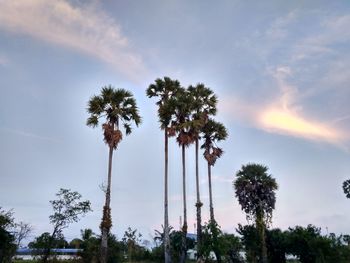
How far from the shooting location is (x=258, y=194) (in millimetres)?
51375

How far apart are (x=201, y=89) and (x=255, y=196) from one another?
15.9 metres

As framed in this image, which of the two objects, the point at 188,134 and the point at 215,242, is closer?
the point at 215,242

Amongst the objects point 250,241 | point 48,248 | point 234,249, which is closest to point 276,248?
point 250,241

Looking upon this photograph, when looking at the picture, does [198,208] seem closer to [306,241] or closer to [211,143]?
[211,143]

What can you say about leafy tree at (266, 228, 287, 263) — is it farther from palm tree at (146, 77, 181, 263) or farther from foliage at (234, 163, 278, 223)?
palm tree at (146, 77, 181, 263)

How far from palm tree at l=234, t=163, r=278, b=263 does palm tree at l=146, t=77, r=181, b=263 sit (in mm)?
14394

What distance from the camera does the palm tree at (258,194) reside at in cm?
5078

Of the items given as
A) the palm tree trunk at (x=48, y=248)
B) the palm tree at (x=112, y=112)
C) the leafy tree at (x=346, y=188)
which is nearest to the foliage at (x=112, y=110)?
the palm tree at (x=112, y=112)

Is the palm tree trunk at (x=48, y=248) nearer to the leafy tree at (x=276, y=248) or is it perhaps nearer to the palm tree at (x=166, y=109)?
the palm tree at (x=166, y=109)

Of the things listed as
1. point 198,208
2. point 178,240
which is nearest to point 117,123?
point 198,208

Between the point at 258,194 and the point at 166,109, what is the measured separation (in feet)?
59.0

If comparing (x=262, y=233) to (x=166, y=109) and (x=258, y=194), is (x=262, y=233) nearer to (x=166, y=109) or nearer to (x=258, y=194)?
(x=258, y=194)

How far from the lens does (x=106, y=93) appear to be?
38.9 metres

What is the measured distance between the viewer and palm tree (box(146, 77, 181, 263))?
39031mm
